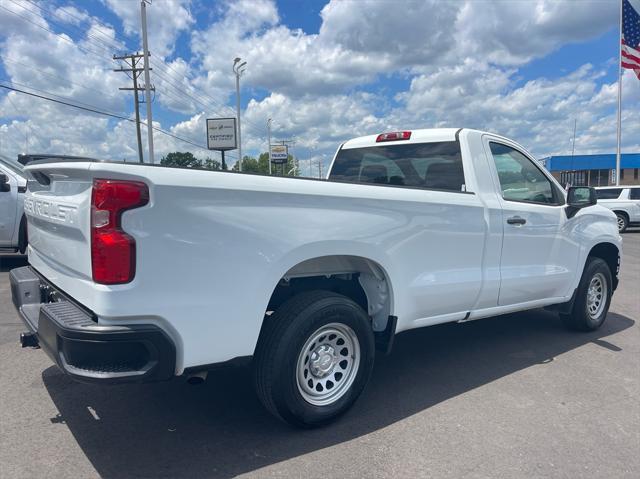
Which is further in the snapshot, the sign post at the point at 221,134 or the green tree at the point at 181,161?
the sign post at the point at 221,134

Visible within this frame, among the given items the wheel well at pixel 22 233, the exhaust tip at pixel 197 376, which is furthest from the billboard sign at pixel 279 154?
the exhaust tip at pixel 197 376

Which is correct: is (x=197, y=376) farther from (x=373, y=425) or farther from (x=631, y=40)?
(x=631, y=40)

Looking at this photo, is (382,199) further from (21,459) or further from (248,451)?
(21,459)

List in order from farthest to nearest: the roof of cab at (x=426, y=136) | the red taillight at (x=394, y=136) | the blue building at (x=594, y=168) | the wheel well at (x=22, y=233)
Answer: the blue building at (x=594, y=168) → the wheel well at (x=22, y=233) → the red taillight at (x=394, y=136) → the roof of cab at (x=426, y=136)

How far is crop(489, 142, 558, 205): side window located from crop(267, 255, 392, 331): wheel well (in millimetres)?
1598

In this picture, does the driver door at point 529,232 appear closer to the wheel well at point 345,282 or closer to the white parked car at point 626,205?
the wheel well at point 345,282

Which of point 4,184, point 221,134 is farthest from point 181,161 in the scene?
point 4,184

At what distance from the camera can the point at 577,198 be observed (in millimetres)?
5012

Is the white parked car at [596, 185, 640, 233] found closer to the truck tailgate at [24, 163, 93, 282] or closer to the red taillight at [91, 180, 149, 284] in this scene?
the truck tailgate at [24, 163, 93, 282]

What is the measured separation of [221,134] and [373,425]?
38.4 m

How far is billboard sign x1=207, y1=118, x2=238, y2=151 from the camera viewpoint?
130ft

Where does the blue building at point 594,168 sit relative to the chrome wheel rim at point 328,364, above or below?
above

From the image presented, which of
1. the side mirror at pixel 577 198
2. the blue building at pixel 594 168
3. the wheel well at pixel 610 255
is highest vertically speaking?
the blue building at pixel 594 168

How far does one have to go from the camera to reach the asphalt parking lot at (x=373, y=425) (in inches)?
112
